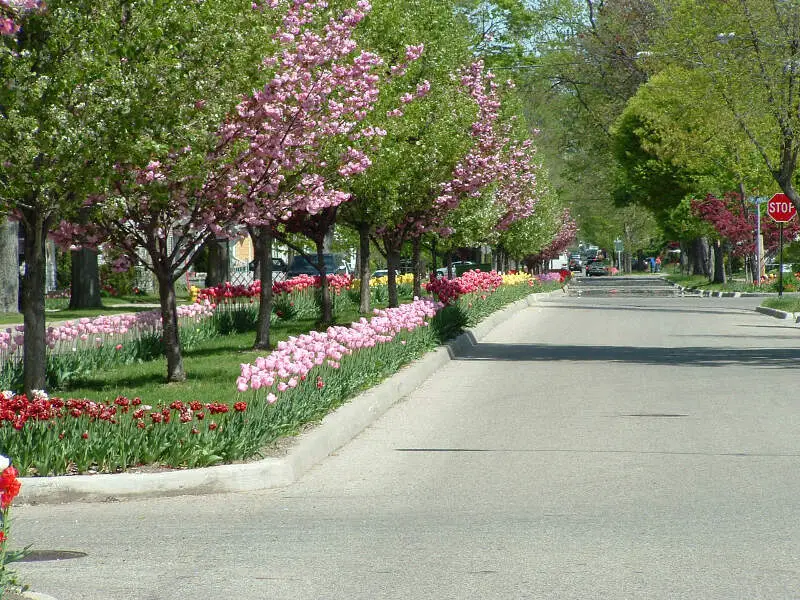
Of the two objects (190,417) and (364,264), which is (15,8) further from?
(364,264)

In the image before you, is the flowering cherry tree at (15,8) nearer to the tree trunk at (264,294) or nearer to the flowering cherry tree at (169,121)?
the flowering cherry tree at (169,121)

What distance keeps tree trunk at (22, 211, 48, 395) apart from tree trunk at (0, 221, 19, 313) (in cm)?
2161

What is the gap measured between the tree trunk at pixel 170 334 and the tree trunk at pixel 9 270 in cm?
1901

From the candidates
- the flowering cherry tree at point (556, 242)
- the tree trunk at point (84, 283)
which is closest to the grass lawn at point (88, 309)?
the tree trunk at point (84, 283)

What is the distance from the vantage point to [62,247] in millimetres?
15906

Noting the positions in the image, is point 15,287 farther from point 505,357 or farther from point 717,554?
point 717,554

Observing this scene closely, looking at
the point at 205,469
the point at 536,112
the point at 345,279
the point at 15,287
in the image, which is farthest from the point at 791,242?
the point at 205,469

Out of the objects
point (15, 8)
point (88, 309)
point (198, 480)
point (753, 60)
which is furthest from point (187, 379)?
point (88, 309)

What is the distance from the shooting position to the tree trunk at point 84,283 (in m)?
36.4

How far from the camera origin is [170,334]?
627 inches

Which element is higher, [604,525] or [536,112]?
[536,112]

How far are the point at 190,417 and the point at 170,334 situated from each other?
19.4 feet

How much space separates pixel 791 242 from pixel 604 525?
61.1 metres

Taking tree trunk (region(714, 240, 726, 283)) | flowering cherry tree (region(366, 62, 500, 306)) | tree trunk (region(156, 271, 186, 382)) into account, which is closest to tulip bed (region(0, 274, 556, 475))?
tree trunk (region(156, 271, 186, 382))
